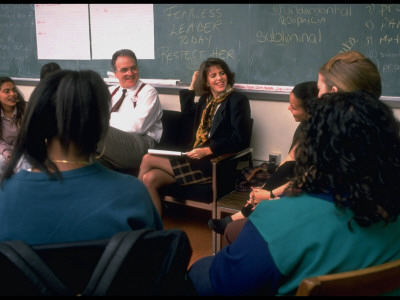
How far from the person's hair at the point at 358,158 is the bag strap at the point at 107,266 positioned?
0.46 metres

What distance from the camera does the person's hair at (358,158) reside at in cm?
100

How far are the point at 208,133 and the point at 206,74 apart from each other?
1.45 feet

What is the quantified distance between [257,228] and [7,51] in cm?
451

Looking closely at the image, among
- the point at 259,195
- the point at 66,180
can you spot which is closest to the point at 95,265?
the point at 66,180

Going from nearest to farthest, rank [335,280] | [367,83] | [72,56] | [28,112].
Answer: [335,280], [28,112], [367,83], [72,56]

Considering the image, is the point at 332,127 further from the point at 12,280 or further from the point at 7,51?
the point at 7,51

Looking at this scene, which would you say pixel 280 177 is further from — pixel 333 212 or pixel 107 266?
pixel 107 266

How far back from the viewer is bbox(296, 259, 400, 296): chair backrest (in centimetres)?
88

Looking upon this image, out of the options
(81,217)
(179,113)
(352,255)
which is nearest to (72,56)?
(179,113)

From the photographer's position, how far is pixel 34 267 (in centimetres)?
87

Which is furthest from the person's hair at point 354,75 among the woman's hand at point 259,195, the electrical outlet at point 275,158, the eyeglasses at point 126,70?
the eyeglasses at point 126,70

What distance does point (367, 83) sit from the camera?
6.04 feet

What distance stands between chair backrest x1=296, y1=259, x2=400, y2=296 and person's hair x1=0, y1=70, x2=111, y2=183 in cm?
67

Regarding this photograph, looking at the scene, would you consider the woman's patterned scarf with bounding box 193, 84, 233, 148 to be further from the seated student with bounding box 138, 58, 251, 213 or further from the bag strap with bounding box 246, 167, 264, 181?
the bag strap with bounding box 246, 167, 264, 181
